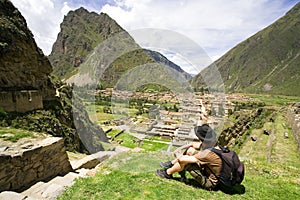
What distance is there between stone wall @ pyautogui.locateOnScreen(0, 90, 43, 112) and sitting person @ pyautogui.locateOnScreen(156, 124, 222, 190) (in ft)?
27.0

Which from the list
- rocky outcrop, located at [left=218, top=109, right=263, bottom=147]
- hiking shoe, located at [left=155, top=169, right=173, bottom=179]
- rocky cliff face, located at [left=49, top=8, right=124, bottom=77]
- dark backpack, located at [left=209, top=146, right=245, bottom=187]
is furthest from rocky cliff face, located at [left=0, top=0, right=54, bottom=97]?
rocky cliff face, located at [left=49, top=8, right=124, bottom=77]

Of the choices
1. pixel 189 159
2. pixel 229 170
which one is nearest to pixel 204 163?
pixel 189 159

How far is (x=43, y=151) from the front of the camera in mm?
5051

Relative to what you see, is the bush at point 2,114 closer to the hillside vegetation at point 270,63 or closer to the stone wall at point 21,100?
the stone wall at point 21,100

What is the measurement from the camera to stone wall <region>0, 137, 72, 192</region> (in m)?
4.17

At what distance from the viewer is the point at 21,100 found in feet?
30.5

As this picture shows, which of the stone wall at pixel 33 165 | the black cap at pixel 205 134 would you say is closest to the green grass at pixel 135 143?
the stone wall at pixel 33 165

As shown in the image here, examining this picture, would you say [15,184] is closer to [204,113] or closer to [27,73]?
[204,113]

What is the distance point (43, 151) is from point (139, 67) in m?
3.77

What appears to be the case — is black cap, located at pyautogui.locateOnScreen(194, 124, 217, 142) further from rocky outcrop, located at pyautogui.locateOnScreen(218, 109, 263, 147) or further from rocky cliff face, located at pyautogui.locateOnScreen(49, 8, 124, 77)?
rocky cliff face, located at pyautogui.locateOnScreen(49, 8, 124, 77)

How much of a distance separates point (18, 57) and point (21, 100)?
7.17ft

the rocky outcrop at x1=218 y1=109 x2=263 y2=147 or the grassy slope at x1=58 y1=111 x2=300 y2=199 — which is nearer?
the grassy slope at x1=58 y1=111 x2=300 y2=199

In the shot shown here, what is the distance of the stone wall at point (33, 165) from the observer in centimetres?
417

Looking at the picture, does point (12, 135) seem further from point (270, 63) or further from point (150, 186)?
point (270, 63)
